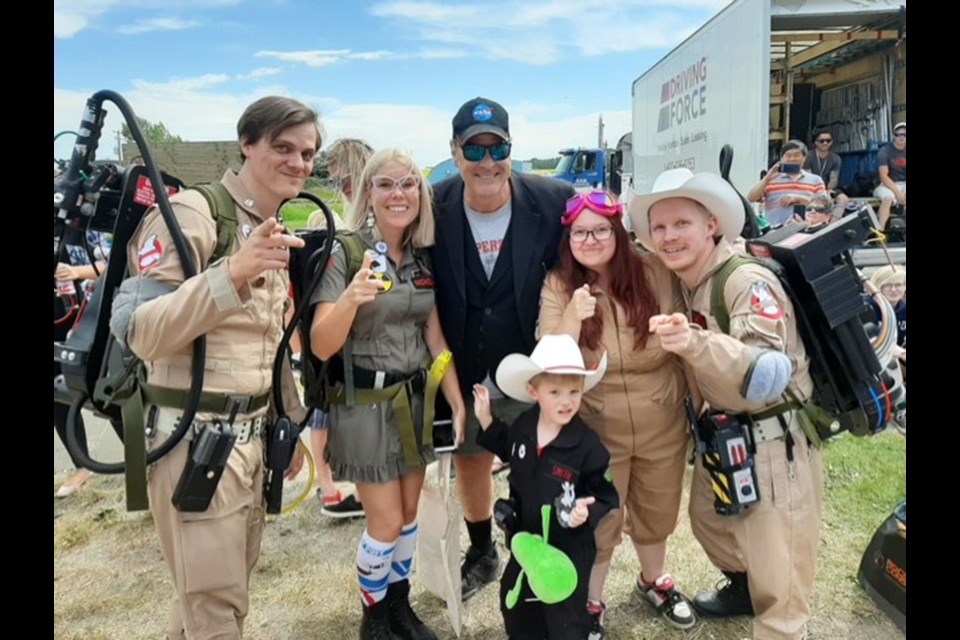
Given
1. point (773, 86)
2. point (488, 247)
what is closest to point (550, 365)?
point (488, 247)

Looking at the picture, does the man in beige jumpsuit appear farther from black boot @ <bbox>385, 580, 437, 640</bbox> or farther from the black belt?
black boot @ <bbox>385, 580, 437, 640</bbox>

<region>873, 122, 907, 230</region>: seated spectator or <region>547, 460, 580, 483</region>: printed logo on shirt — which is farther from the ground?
<region>873, 122, 907, 230</region>: seated spectator

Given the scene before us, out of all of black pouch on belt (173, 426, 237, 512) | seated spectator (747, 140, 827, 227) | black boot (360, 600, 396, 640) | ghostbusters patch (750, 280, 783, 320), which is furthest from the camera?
seated spectator (747, 140, 827, 227)

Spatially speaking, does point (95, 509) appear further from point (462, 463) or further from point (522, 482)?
point (522, 482)

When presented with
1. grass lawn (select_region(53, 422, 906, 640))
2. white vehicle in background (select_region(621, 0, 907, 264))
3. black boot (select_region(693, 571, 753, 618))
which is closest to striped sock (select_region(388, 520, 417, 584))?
grass lawn (select_region(53, 422, 906, 640))

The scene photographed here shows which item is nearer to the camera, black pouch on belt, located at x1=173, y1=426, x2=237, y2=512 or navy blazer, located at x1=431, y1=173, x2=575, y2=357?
black pouch on belt, located at x1=173, y1=426, x2=237, y2=512

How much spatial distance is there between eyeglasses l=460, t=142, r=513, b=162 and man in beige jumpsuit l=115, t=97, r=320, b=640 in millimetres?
769

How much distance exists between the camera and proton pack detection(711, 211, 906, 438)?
2.31 m

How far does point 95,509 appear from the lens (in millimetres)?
4484

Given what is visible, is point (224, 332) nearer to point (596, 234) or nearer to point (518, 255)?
point (518, 255)

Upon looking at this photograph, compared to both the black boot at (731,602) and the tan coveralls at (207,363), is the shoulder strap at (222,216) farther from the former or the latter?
the black boot at (731,602)

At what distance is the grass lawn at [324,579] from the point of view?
3.14 metres
